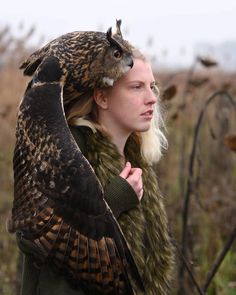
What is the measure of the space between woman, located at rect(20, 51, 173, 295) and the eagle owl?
0.47ft

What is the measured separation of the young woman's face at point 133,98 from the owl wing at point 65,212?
9.5 inches

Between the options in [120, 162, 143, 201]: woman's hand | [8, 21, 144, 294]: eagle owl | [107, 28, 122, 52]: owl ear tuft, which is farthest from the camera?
[120, 162, 143, 201]: woman's hand

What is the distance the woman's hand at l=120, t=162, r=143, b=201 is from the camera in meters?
2.25

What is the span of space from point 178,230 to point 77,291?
117 inches

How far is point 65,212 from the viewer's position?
204 centimetres

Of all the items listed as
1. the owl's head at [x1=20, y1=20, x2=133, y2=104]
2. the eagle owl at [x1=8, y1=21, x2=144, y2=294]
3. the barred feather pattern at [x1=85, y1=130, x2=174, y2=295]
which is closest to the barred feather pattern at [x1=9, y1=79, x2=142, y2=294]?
the eagle owl at [x1=8, y1=21, x2=144, y2=294]

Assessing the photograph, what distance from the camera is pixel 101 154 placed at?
228 cm

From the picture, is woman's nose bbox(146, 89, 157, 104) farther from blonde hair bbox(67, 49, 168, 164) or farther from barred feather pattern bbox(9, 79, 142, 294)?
barred feather pattern bbox(9, 79, 142, 294)

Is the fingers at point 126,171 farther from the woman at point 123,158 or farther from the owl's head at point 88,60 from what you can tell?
the owl's head at point 88,60

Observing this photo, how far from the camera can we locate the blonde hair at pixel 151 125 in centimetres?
226

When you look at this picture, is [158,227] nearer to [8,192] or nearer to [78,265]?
[78,265]

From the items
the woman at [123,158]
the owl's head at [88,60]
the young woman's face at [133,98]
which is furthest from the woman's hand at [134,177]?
the owl's head at [88,60]

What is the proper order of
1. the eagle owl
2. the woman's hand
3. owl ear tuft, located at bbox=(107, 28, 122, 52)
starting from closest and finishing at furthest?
the eagle owl
owl ear tuft, located at bbox=(107, 28, 122, 52)
the woman's hand

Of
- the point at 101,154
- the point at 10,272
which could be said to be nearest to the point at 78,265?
the point at 101,154
